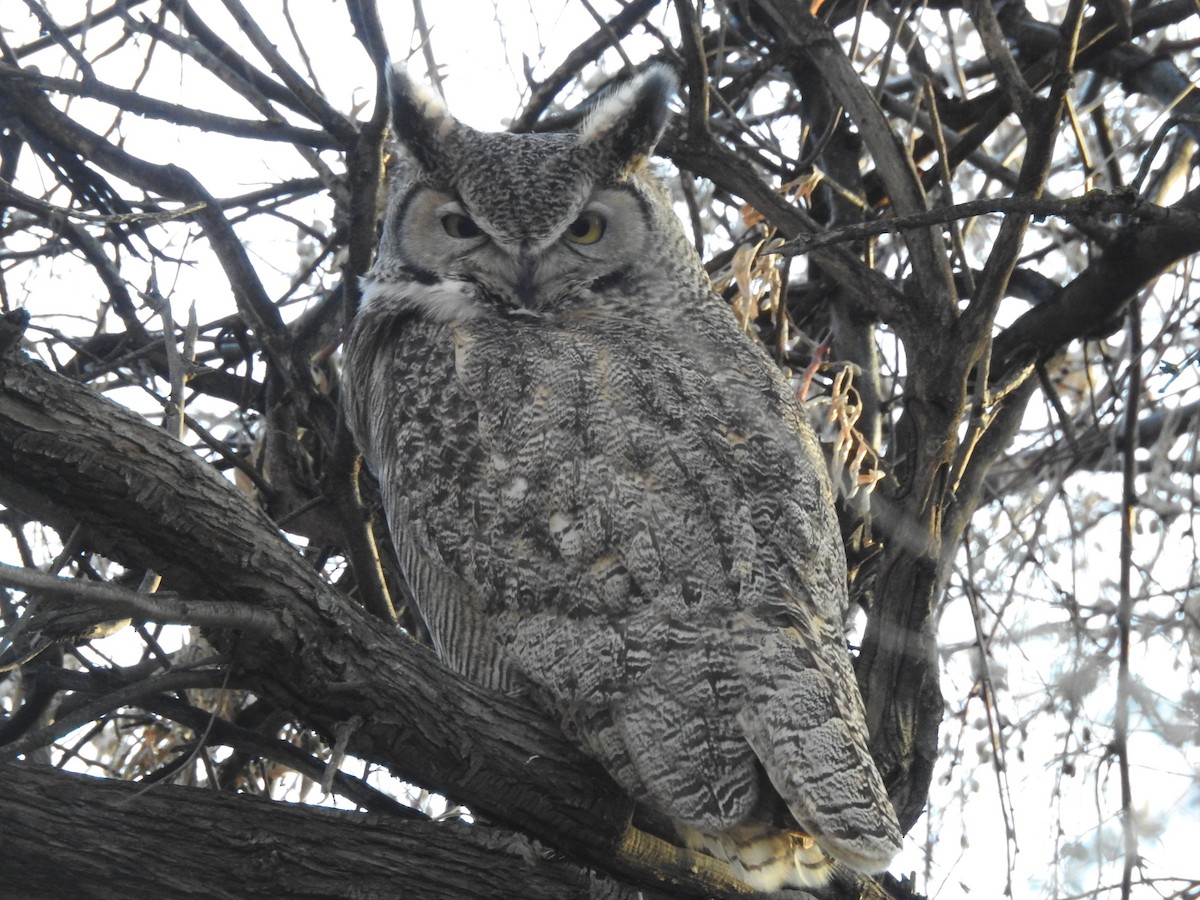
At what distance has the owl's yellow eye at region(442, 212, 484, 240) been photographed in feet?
9.86

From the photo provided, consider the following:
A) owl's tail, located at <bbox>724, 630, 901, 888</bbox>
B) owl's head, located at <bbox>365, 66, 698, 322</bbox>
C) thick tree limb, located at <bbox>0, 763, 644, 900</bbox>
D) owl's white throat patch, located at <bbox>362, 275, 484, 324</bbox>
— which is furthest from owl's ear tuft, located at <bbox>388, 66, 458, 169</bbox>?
thick tree limb, located at <bbox>0, 763, 644, 900</bbox>

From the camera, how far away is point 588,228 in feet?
10.0

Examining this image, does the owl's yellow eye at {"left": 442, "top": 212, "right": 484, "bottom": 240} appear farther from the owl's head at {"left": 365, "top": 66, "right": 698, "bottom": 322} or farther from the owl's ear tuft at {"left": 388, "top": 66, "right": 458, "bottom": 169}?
the owl's ear tuft at {"left": 388, "top": 66, "right": 458, "bottom": 169}

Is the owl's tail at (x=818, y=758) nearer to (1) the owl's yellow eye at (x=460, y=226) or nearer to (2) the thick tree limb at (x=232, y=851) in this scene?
(2) the thick tree limb at (x=232, y=851)

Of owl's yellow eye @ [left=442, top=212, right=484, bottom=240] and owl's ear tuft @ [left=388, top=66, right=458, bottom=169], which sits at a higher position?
owl's ear tuft @ [left=388, top=66, right=458, bottom=169]

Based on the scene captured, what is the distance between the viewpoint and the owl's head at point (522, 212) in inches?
114

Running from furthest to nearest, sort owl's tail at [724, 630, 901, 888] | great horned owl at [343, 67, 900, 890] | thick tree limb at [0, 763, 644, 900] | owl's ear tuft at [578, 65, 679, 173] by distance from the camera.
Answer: owl's ear tuft at [578, 65, 679, 173], great horned owl at [343, 67, 900, 890], owl's tail at [724, 630, 901, 888], thick tree limb at [0, 763, 644, 900]

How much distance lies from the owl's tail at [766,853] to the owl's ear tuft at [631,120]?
1.71 metres

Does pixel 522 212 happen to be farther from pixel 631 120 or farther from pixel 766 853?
pixel 766 853

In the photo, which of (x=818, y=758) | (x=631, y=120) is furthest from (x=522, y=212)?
(x=818, y=758)

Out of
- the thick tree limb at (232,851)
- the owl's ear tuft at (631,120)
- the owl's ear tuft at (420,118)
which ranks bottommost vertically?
the thick tree limb at (232,851)

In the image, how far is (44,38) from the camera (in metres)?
3.66

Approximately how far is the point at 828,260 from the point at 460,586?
1223 mm

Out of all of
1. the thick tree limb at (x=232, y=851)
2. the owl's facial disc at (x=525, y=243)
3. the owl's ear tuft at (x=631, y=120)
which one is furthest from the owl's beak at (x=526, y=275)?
the thick tree limb at (x=232, y=851)
